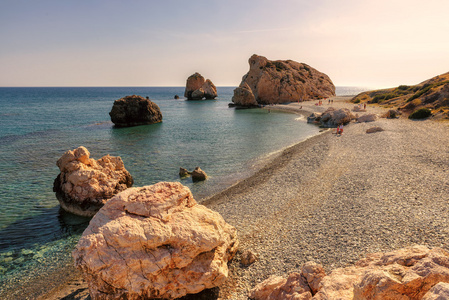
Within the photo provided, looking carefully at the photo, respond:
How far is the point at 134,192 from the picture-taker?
10383 mm

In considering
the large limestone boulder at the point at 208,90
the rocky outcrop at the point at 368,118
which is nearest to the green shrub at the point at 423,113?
the rocky outcrop at the point at 368,118

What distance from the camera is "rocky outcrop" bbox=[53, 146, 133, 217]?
60.2 ft

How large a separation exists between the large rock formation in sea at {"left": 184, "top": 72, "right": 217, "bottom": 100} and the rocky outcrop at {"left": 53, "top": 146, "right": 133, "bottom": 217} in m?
124

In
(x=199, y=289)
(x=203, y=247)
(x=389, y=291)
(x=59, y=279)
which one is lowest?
(x=59, y=279)

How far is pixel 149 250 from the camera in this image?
9055 millimetres

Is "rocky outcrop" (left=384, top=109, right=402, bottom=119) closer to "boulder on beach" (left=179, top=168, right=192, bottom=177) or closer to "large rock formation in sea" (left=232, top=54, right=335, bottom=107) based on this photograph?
"boulder on beach" (left=179, top=168, right=192, bottom=177)

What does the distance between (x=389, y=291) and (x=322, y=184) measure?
51.4 feet

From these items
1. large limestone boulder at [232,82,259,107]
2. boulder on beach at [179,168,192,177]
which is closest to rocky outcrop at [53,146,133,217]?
boulder on beach at [179,168,192,177]

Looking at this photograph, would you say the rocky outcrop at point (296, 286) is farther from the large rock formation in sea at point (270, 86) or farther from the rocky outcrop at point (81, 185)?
the large rock formation in sea at point (270, 86)

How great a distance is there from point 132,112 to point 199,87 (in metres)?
87.9

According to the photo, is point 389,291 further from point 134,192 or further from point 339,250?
point 134,192

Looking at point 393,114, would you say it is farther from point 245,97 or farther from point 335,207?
point 245,97

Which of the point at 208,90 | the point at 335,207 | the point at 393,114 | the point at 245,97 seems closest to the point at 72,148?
the point at 335,207

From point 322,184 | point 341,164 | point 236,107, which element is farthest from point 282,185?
point 236,107
